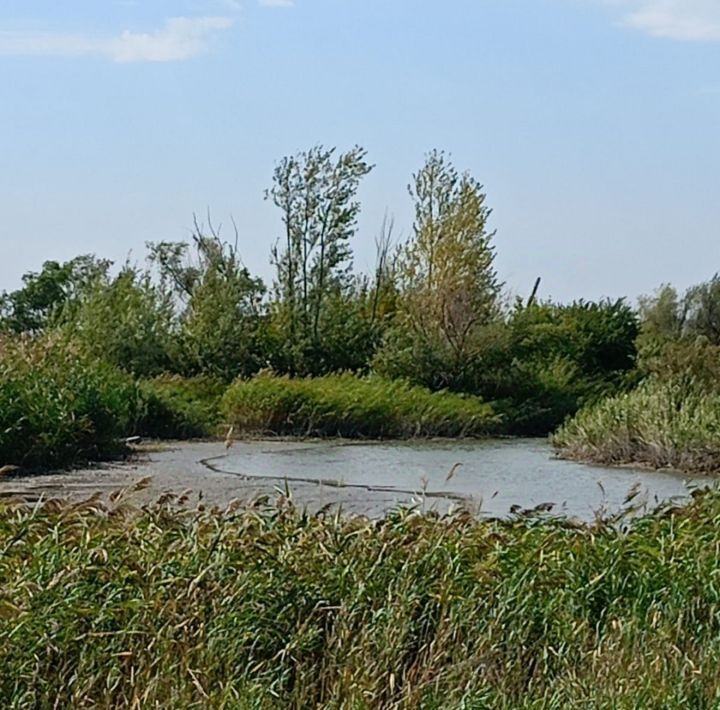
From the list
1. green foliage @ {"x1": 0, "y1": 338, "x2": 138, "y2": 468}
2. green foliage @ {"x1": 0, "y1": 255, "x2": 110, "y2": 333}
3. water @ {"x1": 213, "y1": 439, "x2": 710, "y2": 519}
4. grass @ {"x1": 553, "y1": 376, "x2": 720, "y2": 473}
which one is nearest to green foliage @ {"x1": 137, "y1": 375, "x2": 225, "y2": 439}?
water @ {"x1": 213, "y1": 439, "x2": 710, "y2": 519}

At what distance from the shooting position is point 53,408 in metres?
Result: 15.0

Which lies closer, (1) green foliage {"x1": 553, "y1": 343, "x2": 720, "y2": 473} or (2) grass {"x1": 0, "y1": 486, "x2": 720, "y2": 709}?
(2) grass {"x1": 0, "y1": 486, "x2": 720, "y2": 709}

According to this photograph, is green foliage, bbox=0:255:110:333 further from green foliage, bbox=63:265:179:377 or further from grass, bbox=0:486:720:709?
grass, bbox=0:486:720:709

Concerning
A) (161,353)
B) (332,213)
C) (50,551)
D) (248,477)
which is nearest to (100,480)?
(248,477)

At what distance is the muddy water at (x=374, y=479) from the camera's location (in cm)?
1106

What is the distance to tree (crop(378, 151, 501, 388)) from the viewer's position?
27.8 meters

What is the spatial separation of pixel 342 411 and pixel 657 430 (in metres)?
7.37

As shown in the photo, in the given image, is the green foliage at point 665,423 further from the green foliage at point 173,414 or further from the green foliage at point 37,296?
the green foliage at point 37,296

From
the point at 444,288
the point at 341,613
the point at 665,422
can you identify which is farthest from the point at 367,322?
the point at 341,613

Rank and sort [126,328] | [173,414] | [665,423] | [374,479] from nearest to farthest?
[374,479], [665,423], [173,414], [126,328]

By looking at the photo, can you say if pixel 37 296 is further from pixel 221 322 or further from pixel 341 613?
pixel 341 613

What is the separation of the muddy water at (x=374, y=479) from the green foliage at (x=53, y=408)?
596 millimetres

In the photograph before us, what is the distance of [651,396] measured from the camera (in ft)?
58.6

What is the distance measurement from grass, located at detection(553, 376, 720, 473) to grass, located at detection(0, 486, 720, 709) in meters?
9.45
